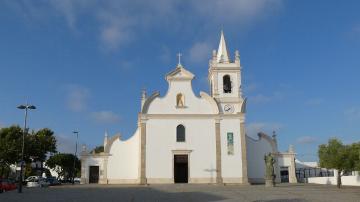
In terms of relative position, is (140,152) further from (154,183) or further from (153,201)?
(153,201)

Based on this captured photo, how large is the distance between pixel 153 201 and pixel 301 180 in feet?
122

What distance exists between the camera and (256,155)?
4691 centimetres

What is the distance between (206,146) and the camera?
4331 centimetres

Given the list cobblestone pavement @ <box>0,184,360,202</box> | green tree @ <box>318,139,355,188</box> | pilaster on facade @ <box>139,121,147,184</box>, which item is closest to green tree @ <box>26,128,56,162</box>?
pilaster on facade @ <box>139,121,147,184</box>

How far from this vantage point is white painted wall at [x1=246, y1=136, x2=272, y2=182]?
46.2 meters

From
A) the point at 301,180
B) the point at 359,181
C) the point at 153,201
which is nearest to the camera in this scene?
the point at 153,201

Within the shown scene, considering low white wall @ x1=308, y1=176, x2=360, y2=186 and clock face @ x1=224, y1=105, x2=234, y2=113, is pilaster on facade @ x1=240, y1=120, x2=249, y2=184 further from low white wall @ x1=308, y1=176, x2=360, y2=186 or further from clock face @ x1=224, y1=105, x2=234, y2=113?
low white wall @ x1=308, y1=176, x2=360, y2=186

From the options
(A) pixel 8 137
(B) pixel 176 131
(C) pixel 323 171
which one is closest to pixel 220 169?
(B) pixel 176 131

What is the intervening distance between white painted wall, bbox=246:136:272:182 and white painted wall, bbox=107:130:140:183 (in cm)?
1247

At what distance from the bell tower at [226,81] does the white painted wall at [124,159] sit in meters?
9.97

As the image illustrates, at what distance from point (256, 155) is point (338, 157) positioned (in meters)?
13.7

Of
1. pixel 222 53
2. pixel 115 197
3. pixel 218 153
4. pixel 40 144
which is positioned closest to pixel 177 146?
pixel 218 153

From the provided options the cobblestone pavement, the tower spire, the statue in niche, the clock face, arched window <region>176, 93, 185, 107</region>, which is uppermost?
the tower spire

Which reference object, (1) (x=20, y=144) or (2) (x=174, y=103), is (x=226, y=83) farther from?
(1) (x=20, y=144)
